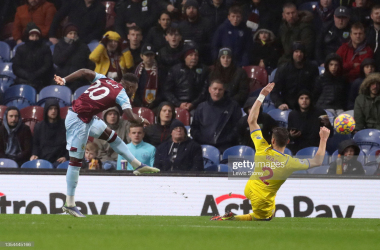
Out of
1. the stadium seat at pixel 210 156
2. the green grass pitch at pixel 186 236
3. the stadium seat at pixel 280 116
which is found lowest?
the green grass pitch at pixel 186 236

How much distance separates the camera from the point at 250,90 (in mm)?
13562

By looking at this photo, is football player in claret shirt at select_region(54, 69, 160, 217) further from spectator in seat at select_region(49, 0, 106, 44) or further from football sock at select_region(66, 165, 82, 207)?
spectator in seat at select_region(49, 0, 106, 44)

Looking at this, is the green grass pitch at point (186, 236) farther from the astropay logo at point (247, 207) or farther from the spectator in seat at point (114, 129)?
the spectator in seat at point (114, 129)

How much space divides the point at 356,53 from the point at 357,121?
82.4 inches

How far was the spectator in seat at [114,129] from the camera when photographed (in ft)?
38.5

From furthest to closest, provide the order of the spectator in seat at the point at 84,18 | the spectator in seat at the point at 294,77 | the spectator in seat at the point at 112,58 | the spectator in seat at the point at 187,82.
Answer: the spectator in seat at the point at 84,18 → the spectator in seat at the point at 112,58 → the spectator in seat at the point at 187,82 → the spectator in seat at the point at 294,77

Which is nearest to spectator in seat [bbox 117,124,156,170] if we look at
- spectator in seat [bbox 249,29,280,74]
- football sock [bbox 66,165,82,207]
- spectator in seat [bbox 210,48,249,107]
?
spectator in seat [bbox 210,48,249,107]

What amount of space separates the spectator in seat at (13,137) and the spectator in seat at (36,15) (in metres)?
4.12

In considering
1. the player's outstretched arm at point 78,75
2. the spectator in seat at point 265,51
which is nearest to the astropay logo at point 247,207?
the player's outstretched arm at point 78,75

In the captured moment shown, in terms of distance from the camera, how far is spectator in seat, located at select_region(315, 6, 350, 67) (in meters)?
13.6

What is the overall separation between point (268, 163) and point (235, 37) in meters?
6.51

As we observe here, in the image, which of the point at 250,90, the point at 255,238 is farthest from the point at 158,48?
the point at 255,238

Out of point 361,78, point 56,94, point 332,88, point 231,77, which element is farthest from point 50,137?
point 361,78

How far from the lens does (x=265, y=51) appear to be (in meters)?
14.1
